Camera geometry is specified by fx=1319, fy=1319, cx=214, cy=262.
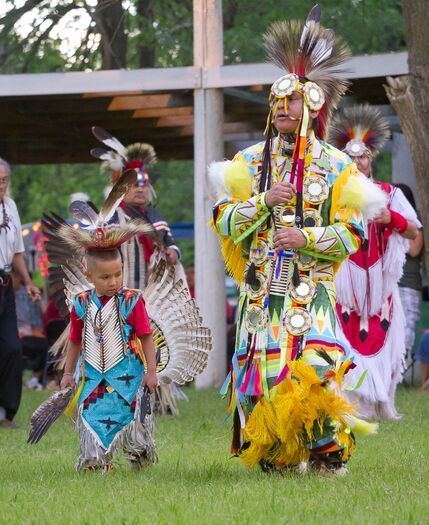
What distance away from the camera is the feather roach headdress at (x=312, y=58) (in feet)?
19.1

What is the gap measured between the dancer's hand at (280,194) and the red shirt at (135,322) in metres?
0.85

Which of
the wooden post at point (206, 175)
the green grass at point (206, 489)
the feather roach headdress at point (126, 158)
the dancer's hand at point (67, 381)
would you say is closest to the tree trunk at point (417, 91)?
the feather roach headdress at point (126, 158)

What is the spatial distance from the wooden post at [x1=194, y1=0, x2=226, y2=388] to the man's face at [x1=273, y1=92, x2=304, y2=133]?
6.00 m

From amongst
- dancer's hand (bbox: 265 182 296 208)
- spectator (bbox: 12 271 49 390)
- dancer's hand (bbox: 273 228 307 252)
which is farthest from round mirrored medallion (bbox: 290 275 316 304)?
spectator (bbox: 12 271 49 390)

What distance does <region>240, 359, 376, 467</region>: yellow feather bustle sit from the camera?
5500 millimetres

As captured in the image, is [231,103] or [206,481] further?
[231,103]

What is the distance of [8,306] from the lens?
895 cm

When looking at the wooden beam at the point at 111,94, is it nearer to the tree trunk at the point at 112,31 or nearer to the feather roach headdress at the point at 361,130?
the tree trunk at the point at 112,31

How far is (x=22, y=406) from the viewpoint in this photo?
36.4 ft

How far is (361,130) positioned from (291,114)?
3.27 metres

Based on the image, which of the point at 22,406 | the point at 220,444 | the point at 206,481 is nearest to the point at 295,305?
the point at 206,481

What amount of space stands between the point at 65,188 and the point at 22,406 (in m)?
16.5

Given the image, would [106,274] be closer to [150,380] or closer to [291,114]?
[150,380]

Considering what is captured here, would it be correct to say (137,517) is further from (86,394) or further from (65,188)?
(65,188)
